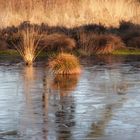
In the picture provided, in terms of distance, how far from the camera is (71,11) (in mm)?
31719

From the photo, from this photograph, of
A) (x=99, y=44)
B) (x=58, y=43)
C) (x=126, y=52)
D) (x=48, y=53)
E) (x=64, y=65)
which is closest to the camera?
(x=64, y=65)

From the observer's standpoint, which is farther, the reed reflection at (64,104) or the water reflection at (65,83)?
the water reflection at (65,83)

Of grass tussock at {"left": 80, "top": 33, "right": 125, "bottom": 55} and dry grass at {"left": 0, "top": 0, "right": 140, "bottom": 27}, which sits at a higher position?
dry grass at {"left": 0, "top": 0, "right": 140, "bottom": 27}

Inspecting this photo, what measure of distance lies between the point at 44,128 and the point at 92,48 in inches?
652

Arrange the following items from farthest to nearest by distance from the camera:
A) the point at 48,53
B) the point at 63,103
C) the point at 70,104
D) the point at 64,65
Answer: the point at 48,53 → the point at 64,65 → the point at 63,103 → the point at 70,104

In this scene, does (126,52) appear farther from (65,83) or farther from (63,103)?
(63,103)

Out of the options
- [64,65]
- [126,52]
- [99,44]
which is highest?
[99,44]

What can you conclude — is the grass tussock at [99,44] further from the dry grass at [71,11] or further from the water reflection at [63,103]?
the water reflection at [63,103]

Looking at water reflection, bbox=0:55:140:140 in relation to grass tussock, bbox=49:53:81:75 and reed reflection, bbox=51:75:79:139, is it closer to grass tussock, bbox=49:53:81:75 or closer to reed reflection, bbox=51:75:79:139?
reed reflection, bbox=51:75:79:139

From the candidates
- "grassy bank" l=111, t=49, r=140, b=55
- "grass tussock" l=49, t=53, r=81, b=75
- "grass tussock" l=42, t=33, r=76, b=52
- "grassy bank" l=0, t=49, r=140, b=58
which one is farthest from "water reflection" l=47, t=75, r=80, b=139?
"grassy bank" l=111, t=49, r=140, b=55

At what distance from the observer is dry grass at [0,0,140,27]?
31.2 meters

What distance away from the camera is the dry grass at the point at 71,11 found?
31.2 m

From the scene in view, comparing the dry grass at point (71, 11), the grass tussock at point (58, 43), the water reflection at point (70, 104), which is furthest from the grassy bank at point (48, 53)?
the water reflection at point (70, 104)

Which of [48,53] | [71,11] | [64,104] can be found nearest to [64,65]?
[64,104]
